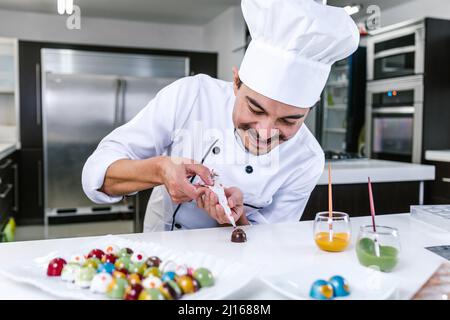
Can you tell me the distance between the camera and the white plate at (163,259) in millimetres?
770

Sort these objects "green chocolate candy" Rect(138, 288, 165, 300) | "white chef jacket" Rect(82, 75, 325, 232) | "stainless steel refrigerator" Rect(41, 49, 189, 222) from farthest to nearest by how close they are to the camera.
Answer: "stainless steel refrigerator" Rect(41, 49, 189, 222)
"white chef jacket" Rect(82, 75, 325, 232)
"green chocolate candy" Rect(138, 288, 165, 300)

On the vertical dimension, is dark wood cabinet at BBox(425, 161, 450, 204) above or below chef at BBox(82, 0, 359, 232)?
below

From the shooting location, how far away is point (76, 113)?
4918 mm

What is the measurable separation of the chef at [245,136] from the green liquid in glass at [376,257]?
1.24 feet

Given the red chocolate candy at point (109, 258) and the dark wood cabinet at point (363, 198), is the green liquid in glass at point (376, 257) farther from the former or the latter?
the dark wood cabinet at point (363, 198)

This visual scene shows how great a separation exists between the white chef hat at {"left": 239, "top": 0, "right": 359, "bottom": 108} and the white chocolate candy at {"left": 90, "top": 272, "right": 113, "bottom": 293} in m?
0.69

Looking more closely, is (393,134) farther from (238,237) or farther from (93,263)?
(93,263)

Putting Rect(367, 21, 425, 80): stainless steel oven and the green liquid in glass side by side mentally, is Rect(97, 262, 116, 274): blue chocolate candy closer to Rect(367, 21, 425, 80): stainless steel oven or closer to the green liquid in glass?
the green liquid in glass

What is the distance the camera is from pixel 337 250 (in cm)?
111

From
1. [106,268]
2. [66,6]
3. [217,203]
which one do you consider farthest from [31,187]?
[106,268]

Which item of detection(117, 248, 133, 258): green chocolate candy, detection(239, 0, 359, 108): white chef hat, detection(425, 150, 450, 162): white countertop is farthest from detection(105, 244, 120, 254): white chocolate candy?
detection(425, 150, 450, 162): white countertop

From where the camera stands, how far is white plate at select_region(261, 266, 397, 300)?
2.57 feet

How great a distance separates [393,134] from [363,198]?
1535 mm

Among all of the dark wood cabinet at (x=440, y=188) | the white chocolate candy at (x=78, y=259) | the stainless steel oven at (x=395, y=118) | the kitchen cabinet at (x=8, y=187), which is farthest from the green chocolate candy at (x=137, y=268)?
the kitchen cabinet at (x=8, y=187)
